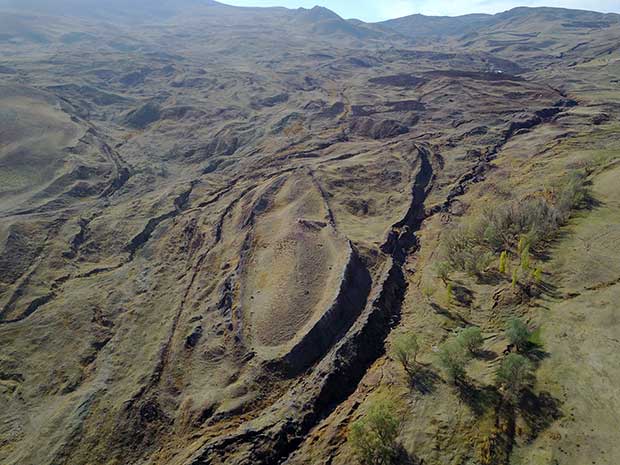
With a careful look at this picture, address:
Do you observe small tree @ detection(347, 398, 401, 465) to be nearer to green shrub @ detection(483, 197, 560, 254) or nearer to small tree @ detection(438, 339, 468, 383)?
small tree @ detection(438, 339, 468, 383)

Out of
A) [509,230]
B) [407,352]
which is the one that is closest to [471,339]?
[407,352]

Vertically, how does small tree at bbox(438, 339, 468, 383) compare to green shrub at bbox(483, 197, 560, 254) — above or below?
below

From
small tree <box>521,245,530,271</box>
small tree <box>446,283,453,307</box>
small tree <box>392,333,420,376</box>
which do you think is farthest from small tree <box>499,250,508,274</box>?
small tree <box>392,333,420,376</box>

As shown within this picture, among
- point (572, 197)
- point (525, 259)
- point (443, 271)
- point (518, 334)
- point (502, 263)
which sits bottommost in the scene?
point (443, 271)

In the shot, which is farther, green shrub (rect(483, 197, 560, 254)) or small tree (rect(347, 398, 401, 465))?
green shrub (rect(483, 197, 560, 254))

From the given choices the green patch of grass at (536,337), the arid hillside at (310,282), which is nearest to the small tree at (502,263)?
the arid hillside at (310,282)

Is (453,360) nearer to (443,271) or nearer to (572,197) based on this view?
(443,271)

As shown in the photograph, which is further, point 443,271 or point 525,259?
point 443,271
